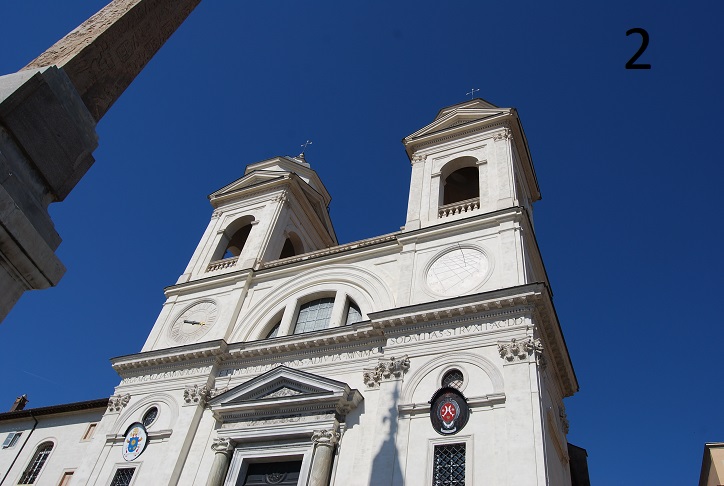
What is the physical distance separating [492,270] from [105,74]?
37.6ft

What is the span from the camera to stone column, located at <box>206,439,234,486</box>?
14.3m

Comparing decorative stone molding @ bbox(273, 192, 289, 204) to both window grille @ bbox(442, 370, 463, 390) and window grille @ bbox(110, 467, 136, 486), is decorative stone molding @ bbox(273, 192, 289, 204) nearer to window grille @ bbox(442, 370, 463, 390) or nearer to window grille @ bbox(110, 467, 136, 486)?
window grille @ bbox(110, 467, 136, 486)

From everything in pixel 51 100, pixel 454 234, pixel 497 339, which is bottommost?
pixel 51 100

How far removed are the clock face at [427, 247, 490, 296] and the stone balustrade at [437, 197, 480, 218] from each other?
217cm

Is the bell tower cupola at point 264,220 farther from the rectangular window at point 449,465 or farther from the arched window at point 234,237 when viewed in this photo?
the rectangular window at point 449,465

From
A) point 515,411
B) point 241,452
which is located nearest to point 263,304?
point 241,452

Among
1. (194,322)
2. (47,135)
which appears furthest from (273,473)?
(47,135)

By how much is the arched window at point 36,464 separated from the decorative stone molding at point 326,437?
1390 centimetres

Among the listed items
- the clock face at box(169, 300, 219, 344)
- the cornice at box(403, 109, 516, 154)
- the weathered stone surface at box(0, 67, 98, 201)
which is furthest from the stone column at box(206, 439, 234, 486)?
the cornice at box(403, 109, 516, 154)

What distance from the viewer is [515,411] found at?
12.0m

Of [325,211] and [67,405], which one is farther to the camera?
[325,211]

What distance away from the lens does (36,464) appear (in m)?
21.6

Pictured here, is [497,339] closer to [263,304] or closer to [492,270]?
[492,270]

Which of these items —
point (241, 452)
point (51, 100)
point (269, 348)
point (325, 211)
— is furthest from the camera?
point (325, 211)
